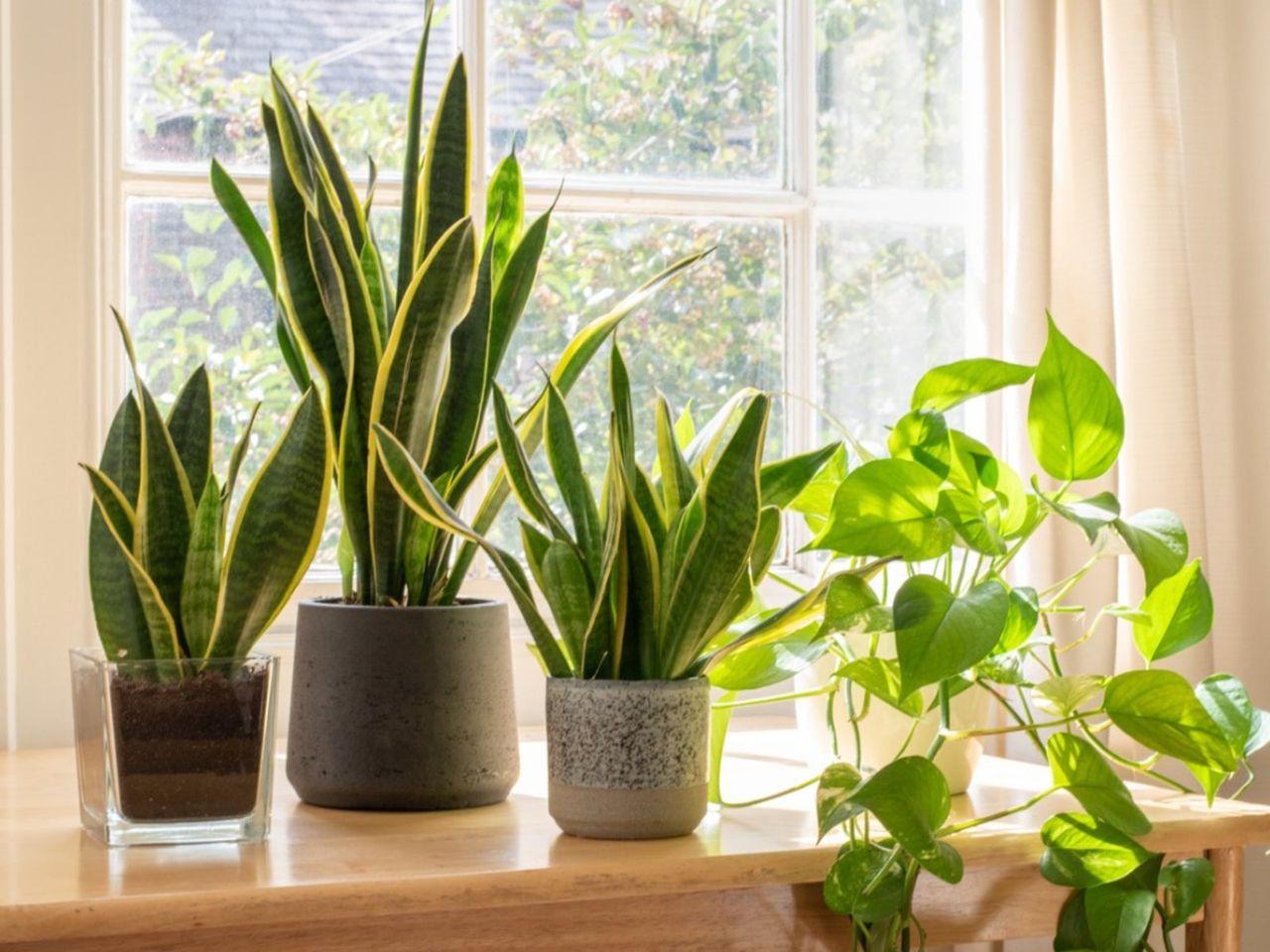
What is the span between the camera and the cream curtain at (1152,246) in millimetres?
1534

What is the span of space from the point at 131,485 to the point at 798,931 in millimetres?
567

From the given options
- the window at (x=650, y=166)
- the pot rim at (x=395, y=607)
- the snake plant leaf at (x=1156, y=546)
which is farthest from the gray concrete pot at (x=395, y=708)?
the window at (x=650, y=166)

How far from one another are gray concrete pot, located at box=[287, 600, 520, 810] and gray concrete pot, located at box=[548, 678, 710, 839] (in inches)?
5.3

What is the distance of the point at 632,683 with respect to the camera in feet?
3.15

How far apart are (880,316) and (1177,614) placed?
83cm

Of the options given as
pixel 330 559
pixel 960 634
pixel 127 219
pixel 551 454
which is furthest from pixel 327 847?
pixel 127 219

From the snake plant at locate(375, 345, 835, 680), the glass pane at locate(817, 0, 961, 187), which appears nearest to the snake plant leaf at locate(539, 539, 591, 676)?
the snake plant at locate(375, 345, 835, 680)

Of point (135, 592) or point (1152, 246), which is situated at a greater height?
point (1152, 246)

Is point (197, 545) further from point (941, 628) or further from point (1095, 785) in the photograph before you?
point (1095, 785)

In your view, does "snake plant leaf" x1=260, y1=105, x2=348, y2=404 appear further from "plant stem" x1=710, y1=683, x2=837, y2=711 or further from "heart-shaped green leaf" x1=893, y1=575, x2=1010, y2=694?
"heart-shaped green leaf" x1=893, y1=575, x2=1010, y2=694

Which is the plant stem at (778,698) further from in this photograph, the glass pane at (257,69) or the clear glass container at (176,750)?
the glass pane at (257,69)

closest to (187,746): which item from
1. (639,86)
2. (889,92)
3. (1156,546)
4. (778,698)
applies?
(778,698)

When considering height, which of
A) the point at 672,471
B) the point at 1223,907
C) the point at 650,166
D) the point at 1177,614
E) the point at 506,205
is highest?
the point at 650,166

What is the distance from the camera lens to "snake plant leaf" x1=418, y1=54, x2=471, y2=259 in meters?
1.13
